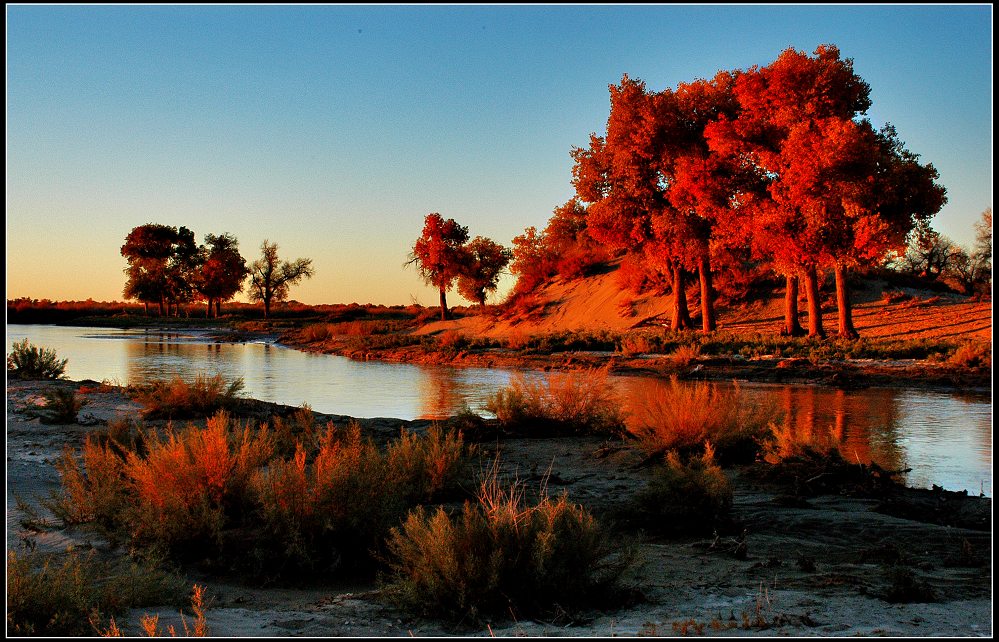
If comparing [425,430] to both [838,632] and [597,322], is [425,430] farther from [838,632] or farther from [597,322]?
[597,322]

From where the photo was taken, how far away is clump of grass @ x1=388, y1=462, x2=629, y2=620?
15.1ft

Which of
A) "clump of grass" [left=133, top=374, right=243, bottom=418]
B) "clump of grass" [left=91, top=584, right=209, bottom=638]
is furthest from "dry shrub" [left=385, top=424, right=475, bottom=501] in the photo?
"clump of grass" [left=133, top=374, right=243, bottom=418]

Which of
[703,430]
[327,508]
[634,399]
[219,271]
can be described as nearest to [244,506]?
[327,508]

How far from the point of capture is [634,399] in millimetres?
16156

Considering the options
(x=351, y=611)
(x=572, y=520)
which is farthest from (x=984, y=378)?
(x=351, y=611)

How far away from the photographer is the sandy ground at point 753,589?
4.25 meters

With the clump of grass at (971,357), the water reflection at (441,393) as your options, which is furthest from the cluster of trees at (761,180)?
the water reflection at (441,393)

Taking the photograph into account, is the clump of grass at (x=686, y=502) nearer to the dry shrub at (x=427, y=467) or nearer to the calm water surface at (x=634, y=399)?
the dry shrub at (x=427, y=467)

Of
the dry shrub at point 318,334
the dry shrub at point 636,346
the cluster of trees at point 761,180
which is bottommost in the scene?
the dry shrub at point 636,346

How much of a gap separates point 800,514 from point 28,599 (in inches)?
220

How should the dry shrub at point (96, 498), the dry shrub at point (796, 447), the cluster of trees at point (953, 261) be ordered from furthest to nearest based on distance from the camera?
the cluster of trees at point (953, 261) → the dry shrub at point (796, 447) → the dry shrub at point (96, 498)

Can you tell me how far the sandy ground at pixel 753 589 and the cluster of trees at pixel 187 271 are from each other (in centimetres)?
6929

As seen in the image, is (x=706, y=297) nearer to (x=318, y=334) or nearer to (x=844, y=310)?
(x=844, y=310)

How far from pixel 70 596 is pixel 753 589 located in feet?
12.3
